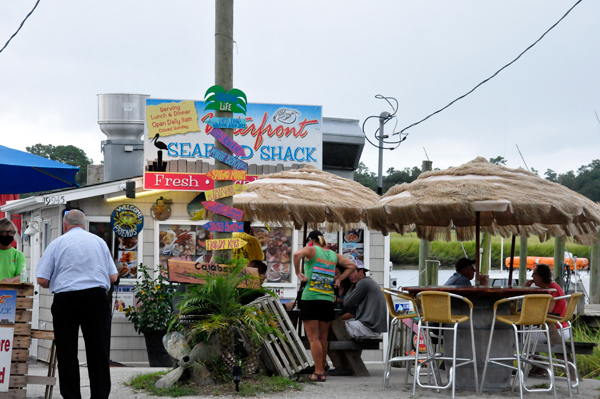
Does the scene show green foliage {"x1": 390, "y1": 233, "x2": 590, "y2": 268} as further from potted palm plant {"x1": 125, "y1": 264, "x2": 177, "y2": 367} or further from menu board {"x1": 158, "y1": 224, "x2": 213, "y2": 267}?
potted palm plant {"x1": 125, "y1": 264, "x2": 177, "y2": 367}

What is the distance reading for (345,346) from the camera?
8.97m

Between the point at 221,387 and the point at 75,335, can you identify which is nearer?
the point at 75,335

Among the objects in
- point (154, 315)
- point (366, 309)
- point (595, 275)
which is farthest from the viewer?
point (595, 275)

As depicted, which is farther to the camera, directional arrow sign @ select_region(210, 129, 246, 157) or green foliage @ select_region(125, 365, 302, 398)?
directional arrow sign @ select_region(210, 129, 246, 157)

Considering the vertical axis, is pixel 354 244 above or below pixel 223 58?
below

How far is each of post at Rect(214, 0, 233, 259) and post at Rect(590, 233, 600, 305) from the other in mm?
10897

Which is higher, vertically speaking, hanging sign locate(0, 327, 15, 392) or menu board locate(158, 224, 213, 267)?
menu board locate(158, 224, 213, 267)

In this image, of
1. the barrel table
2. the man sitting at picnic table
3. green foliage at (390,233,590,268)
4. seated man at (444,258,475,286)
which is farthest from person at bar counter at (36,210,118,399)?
green foliage at (390,233,590,268)

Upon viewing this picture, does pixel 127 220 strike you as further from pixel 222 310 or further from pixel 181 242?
pixel 222 310

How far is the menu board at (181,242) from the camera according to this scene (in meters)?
12.8

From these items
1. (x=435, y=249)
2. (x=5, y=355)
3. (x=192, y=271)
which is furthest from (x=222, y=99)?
(x=435, y=249)

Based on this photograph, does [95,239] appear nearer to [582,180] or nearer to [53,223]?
[53,223]

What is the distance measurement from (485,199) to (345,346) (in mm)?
2678

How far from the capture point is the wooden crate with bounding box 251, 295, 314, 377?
792cm
